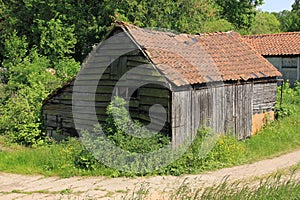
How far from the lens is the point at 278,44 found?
29.0 metres

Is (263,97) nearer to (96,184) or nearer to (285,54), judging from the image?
(96,184)

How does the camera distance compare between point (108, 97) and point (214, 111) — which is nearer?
point (108, 97)

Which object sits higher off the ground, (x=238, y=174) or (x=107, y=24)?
(x=107, y=24)

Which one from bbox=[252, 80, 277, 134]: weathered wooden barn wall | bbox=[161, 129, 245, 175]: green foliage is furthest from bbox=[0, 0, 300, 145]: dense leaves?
bbox=[252, 80, 277, 134]: weathered wooden barn wall

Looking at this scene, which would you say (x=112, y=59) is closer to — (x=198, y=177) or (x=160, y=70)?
(x=160, y=70)

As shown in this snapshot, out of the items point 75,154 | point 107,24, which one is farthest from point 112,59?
point 107,24

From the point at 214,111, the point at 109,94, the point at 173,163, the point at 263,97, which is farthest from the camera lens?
the point at 263,97

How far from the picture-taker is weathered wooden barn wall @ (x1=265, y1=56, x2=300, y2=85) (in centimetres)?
2698

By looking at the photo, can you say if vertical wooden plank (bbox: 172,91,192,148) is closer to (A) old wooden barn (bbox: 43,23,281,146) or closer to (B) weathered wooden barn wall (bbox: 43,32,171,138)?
(A) old wooden barn (bbox: 43,23,281,146)

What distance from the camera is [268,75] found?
1591 centimetres

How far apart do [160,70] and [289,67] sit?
18044mm

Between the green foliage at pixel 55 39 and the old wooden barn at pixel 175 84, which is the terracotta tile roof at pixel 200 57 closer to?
the old wooden barn at pixel 175 84

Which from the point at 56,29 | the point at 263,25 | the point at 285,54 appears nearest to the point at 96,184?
the point at 56,29

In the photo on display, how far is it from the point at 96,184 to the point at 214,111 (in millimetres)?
5049
